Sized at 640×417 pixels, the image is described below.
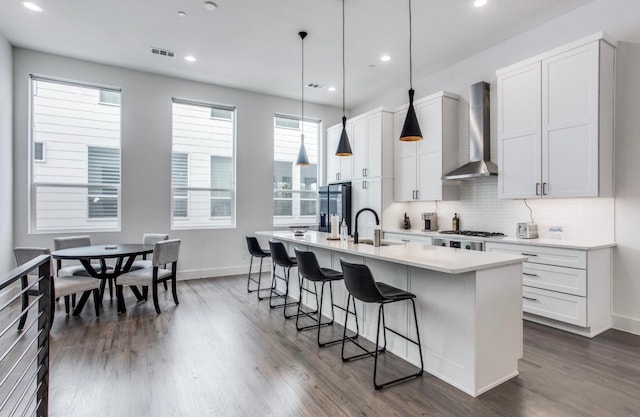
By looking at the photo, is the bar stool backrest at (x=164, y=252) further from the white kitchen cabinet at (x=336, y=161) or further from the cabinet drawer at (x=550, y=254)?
the cabinet drawer at (x=550, y=254)

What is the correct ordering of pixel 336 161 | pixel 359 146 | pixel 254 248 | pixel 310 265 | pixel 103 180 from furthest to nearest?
pixel 336 161 → pixel 359 146 → pixel 103 180 → pixel 254 248 → pixel 310 265

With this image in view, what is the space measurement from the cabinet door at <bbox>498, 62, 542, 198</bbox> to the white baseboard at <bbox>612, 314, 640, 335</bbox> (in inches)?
58.2

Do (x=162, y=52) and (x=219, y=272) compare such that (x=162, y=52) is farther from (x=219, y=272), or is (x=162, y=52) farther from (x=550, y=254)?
(x=550, y=254)

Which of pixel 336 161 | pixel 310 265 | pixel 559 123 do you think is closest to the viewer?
pixel 310 265

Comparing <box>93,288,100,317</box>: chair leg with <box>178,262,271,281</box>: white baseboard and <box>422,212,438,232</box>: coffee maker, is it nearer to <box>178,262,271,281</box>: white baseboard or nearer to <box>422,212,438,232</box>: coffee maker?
<box>178,262,271,281</box>: white baseboard

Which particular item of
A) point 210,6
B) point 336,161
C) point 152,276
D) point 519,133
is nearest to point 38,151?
point 152,276

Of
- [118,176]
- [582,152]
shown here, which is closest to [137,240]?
[118,176]

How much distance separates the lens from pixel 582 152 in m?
3.44

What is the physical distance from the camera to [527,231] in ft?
13.1

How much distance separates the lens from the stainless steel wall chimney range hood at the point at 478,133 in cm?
455

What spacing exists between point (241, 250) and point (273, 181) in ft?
4.84

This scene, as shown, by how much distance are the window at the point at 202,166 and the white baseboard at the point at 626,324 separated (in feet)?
18.2

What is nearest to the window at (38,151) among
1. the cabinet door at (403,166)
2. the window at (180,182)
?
the window at (180,182)

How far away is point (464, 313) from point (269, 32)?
389 centimetres
